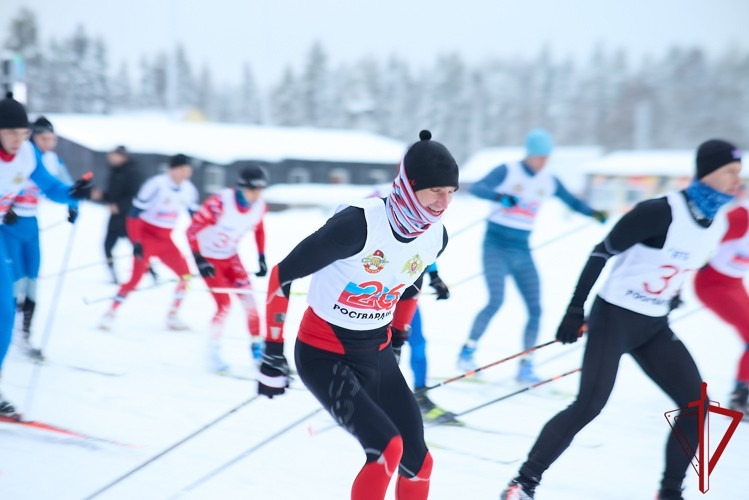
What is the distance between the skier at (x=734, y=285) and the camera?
4.67m

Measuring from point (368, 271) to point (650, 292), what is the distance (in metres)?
1.41

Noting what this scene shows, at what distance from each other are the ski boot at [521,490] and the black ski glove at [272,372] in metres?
1.27

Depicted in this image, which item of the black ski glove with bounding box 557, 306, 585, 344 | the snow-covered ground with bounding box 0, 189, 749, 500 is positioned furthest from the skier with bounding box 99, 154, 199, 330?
the black ski glove with bounding box 557, 306, 585, 344

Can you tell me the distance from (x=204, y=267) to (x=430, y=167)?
10.9ft

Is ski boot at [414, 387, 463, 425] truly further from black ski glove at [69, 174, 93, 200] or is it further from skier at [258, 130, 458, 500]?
black ski glove at [69, 174, 93, 200]

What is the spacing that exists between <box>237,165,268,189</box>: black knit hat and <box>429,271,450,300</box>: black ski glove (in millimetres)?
1979

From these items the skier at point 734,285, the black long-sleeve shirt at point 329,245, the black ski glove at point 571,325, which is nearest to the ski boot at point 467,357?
the skier at point 734,285

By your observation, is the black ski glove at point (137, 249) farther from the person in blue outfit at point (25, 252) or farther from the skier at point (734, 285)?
the skier at point (734, 285)

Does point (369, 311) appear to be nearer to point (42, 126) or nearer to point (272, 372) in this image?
point (272, 372)

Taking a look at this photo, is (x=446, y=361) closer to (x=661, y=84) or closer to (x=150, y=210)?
(x=150, y=210)

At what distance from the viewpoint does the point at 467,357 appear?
5.60 metres

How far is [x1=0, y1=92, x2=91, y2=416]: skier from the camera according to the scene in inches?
154

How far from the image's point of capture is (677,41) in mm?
62906

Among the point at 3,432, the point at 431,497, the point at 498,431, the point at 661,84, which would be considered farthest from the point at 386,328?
the point at 661,84
